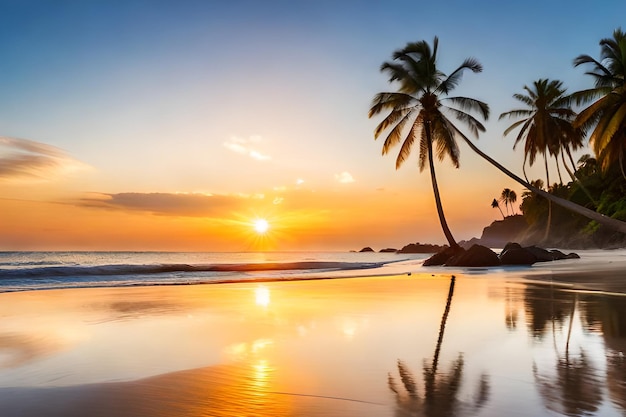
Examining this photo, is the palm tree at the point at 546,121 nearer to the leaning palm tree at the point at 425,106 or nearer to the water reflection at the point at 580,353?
the leaning palm tree at the point at 425,106

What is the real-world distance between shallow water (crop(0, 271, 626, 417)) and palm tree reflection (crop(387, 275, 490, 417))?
13 mm

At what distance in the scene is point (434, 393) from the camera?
3398mm

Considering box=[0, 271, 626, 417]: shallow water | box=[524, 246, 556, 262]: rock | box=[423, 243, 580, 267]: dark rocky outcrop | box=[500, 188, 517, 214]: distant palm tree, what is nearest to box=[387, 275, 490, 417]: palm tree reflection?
box=[0, 271, 626, 417]: shallow water

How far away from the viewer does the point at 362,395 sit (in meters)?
3.41

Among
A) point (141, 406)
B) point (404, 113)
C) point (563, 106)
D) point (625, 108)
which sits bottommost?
point (141, 406)

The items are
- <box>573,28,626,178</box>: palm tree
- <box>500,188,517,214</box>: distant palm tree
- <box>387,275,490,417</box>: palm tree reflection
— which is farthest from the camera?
<box>500,188,517,214</box>: distant palm tree

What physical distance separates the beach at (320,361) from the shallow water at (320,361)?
0.7 inches

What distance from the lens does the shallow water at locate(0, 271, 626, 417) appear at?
3229 millimetres

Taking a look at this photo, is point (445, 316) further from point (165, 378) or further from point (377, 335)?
point (165, 378)

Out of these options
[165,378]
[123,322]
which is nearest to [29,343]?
[123,322]

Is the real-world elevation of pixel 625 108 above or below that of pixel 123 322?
above

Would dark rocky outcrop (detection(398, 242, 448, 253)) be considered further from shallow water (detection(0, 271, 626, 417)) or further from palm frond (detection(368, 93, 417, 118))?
shallow water (detection(0, 271, 626, 417))

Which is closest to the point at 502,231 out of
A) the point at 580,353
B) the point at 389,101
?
the point at 389,101

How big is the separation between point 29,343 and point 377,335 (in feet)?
13.9
